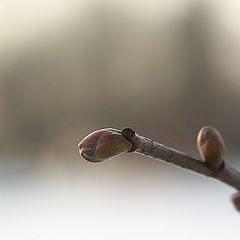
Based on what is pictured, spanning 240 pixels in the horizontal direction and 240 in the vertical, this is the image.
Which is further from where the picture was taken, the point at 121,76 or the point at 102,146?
the point at 121,76

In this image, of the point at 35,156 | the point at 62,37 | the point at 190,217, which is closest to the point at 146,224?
the point at 190,217

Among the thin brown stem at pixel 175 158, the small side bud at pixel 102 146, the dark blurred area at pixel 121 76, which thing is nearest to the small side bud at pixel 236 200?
the thin brown stem at pixel 175 158

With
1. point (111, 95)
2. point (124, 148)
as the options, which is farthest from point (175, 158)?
point (111, 95)

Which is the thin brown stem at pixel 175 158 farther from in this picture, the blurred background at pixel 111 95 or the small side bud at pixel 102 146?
the blurred background at pixel 111 95

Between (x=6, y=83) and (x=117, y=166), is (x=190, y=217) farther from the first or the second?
(x=6, y=83)

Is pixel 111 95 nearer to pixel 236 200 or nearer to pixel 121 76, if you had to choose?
pixel 121 76

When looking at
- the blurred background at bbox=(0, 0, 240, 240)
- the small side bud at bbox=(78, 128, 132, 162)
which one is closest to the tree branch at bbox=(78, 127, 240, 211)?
the small side bud at bbox=(78, 128, 132, 162)
